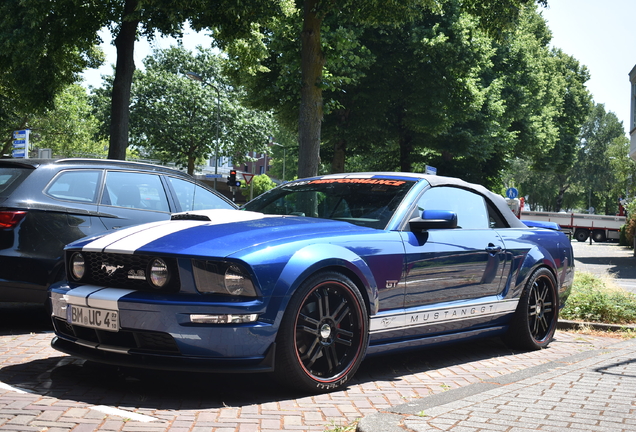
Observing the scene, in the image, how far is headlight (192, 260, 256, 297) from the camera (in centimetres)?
403

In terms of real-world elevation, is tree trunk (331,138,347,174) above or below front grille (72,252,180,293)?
above

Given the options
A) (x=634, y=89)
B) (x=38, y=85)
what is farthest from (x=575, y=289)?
(x=634, y=89)

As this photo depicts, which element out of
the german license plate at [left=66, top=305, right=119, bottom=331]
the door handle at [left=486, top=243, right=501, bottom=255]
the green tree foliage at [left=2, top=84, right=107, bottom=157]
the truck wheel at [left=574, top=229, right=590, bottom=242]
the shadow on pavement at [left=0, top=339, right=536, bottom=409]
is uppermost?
the green tree foliage at [left=2, top=84, right=107, bottom=157]

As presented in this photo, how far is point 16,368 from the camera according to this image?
495 cm

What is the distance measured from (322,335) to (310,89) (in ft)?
30.8

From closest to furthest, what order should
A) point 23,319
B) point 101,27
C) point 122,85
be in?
point 23,319
point 122,85
point 101,27

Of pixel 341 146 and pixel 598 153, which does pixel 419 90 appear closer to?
pixel 341 146

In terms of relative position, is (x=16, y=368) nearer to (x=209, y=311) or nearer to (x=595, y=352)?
(x=209, y=311)

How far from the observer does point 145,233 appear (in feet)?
14.9

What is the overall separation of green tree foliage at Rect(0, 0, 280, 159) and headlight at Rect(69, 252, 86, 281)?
1071cm

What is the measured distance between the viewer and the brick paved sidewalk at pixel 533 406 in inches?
138

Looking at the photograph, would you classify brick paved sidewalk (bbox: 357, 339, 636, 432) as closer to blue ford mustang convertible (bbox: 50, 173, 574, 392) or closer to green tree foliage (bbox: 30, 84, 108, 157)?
blue ford mustang convertible (bbox: 50, 173, 574, 392)

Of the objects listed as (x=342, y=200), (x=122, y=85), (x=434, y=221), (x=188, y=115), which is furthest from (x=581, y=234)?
(x=434, y=221)

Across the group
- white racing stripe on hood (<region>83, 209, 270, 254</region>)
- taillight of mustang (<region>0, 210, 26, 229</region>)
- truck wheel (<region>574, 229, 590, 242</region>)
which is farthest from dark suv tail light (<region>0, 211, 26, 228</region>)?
truck wheel (<region>574, 229, 590, 242</region>)
